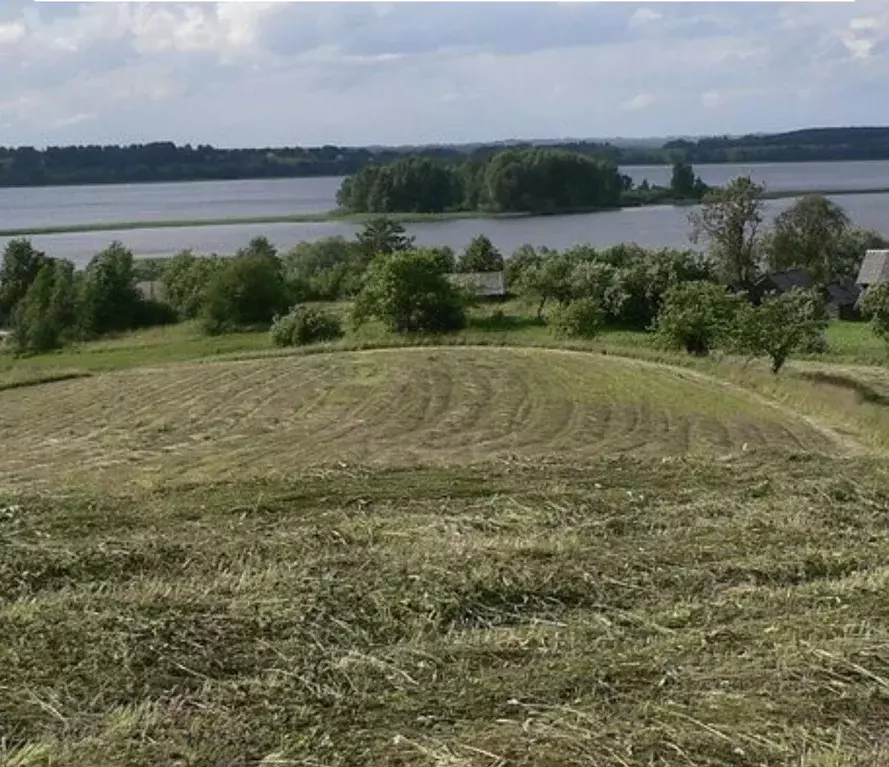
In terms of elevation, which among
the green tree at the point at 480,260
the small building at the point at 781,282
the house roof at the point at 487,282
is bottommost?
the small building at the point at 781,282

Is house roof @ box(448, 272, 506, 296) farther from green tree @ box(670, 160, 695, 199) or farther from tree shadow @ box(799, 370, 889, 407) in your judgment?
green tree @ box(670, 160, 695, 199)

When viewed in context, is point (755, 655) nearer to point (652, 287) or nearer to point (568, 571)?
point (568, 571)

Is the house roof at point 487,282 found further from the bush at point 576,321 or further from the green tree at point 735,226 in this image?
the green tree at point 735,226

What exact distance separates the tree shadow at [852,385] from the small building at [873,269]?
25.9m

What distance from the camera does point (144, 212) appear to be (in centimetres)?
13288

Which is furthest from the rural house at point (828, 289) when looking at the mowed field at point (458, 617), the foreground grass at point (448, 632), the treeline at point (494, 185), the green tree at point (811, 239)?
the treeline at point (494, 185)

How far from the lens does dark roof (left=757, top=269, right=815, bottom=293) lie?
52000 mm

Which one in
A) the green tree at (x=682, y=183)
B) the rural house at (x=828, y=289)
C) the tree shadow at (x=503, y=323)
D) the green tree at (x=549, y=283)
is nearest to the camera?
the tree shadow at (x=503, y=323)

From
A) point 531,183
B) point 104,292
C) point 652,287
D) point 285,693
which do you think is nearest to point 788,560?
point 285,693

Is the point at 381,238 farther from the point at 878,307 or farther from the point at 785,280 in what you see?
the point at 878,307

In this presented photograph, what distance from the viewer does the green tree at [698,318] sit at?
30328 mm

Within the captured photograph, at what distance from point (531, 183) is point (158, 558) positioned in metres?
104

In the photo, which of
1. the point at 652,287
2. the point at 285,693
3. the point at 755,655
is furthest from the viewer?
the point at 652,287

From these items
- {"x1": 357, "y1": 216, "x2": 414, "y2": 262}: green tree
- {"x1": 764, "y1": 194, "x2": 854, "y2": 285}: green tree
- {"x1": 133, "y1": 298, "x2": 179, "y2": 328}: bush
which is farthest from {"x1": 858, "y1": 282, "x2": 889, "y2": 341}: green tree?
{"x1": 133, "y1": 298, "x2": 179, "y2": 328}: bush
